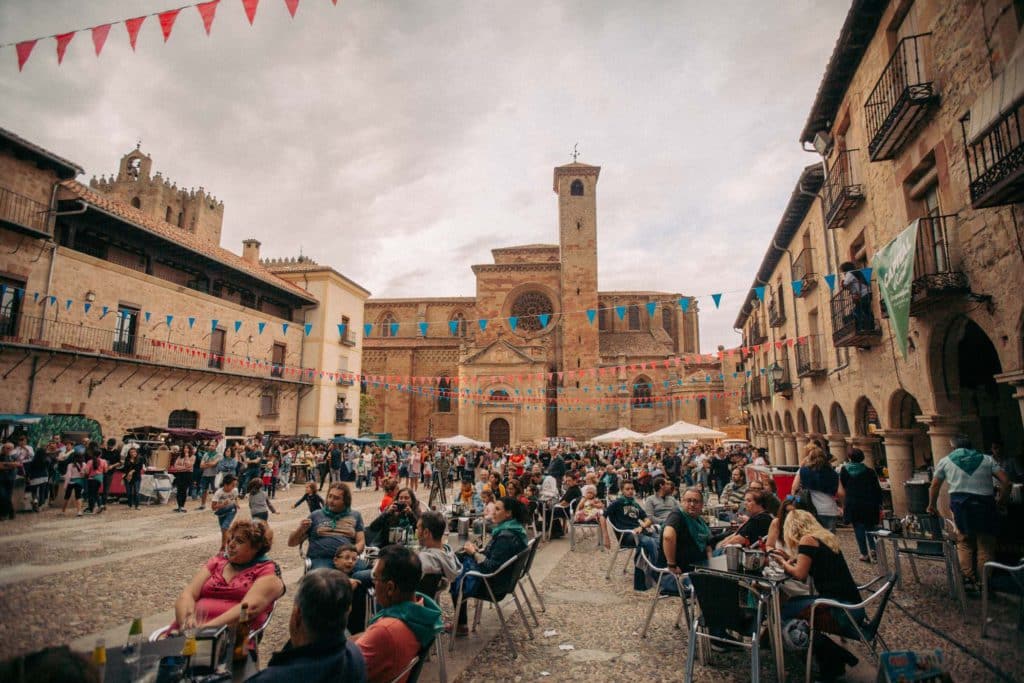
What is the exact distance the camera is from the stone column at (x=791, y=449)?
16898 millimetres

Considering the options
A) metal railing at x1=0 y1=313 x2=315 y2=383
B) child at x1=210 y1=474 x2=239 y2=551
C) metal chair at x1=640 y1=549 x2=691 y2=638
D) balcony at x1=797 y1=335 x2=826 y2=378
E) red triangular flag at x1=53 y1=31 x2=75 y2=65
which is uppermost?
red triangular flag at x1=53 y1=31 x2=75 y2=65

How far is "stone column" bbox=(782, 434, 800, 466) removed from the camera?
16898 millimetres

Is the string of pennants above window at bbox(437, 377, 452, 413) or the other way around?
above

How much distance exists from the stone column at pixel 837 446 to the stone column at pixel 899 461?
2.74 meters

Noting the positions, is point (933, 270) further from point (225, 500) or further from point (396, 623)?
point (225, 500)

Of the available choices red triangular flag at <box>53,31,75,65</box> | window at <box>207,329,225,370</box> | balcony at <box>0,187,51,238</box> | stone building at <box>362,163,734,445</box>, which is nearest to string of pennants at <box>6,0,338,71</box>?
red triangular flag at <box>53,31,75,65</box>

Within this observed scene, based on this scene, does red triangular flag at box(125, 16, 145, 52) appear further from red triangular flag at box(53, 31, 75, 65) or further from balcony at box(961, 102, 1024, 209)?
balcony at box(961, 102, 1024, 209)

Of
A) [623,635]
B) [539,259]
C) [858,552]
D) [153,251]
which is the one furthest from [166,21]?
[539,259]

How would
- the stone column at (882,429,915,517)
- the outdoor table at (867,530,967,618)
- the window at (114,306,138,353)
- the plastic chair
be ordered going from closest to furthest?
the plastic chair → the outdoor table at (867,530,967,618) → the stone column at (882,429,915,517) → the window at (114,306,138,353)

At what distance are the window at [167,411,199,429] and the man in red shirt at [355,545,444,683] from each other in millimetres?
18865

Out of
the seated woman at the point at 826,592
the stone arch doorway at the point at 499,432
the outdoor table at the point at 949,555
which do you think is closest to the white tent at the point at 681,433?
the outdoor table at the point at 949,555

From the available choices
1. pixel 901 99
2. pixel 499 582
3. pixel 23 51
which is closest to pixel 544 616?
pixel 499 582

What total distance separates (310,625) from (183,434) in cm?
1718

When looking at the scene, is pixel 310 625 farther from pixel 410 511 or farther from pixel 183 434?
pixel 183 434
